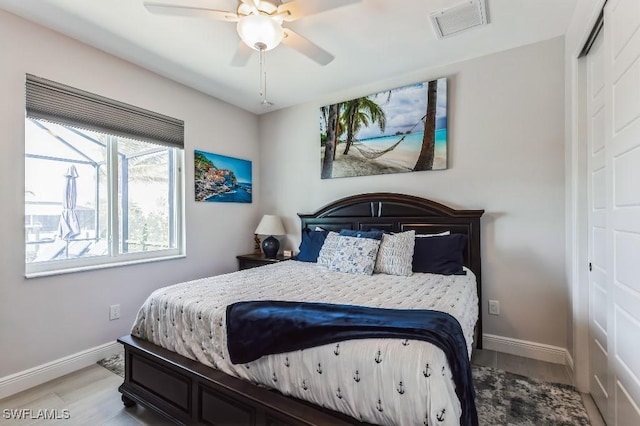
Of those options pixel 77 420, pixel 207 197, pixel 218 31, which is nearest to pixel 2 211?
pixel 77 420

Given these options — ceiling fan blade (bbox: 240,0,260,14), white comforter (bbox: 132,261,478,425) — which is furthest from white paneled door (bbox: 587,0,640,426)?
ceiling fan blade (bbox: 240,0,260,14)

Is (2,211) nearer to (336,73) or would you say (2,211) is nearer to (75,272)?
(75,272)

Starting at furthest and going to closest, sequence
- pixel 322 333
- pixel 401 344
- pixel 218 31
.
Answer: pixel 218 31 < pixel 322 333 < pixel 401 344

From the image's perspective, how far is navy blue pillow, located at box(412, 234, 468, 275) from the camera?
8.24 feet

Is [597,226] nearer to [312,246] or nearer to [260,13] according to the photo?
[312,246]

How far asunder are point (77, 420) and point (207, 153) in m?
2.63

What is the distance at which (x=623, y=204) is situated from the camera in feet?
4.57

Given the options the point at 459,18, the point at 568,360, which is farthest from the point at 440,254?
the point at 459,18

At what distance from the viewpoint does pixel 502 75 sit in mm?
2723

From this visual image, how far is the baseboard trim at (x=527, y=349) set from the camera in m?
2.46

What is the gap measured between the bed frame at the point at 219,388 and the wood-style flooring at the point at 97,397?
10cm

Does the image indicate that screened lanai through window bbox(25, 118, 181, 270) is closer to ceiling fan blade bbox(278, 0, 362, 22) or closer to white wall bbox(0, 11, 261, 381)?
white wall bbox(0, 11, 261, 381)

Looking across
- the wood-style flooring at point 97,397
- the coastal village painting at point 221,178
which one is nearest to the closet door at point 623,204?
the wood-style flooring at point 97,397

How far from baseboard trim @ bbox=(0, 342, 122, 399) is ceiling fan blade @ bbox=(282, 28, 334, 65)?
115 inches
